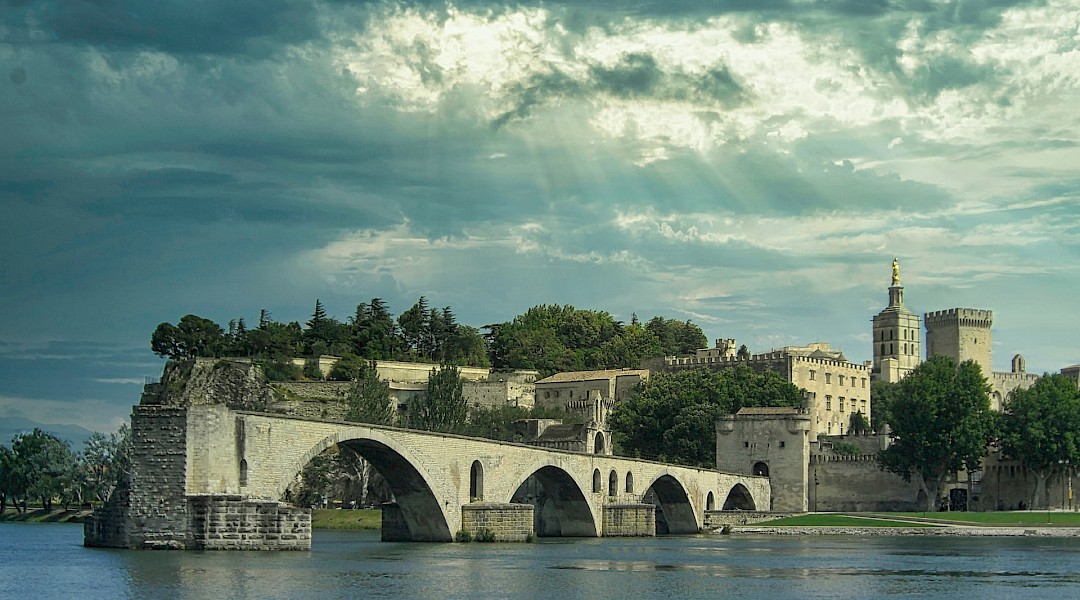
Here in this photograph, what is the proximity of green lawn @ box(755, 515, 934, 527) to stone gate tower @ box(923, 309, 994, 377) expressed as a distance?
251 ft

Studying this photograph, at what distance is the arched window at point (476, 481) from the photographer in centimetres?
6869

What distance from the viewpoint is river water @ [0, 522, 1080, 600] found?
1692 inches

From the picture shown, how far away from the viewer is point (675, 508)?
94.9 meters

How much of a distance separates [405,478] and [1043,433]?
175 ft

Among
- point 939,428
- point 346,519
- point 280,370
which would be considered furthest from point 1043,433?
point 280,370

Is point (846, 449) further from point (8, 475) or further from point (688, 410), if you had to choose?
point (8, 475)

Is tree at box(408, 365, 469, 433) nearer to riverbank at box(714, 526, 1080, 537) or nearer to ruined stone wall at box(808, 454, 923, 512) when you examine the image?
ruined stone wall at box(808, 454, 923, 512)

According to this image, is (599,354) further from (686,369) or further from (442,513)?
(442,513)

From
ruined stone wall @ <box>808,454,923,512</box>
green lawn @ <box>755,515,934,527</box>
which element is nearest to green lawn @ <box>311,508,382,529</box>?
green lawn @ <box>755,515,934,527</box>

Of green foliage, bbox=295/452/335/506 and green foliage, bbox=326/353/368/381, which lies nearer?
green foliage, bbox=295/452/335/506

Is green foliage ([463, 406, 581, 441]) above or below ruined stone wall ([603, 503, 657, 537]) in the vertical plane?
above

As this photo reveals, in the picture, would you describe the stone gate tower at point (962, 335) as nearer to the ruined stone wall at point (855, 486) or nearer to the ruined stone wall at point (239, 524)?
the ruined stone wall at point (855, 486)

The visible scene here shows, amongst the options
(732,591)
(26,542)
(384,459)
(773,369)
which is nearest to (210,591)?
(732,591)

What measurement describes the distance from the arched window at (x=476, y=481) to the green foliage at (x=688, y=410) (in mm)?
42790
